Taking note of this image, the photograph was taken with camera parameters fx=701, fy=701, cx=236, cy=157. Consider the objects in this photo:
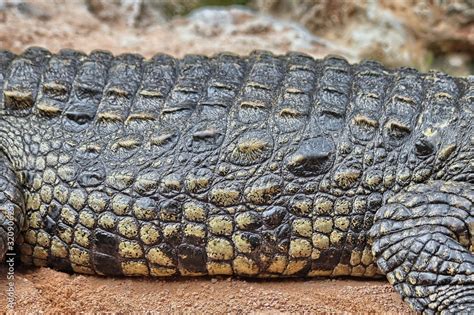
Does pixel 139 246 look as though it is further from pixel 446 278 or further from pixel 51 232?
pixel 446 278

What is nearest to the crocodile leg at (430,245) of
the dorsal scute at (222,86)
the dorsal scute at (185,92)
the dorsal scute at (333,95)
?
the dorsal scute at (333,95)

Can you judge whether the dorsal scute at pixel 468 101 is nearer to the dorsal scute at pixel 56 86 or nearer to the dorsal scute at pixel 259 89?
the dorsal scute at pixel 259 89

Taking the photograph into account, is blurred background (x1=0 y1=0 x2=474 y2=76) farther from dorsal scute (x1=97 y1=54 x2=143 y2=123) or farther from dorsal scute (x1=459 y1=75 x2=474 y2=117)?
dorsal scute (x1=459 y1=75 x2=474 y2=117)

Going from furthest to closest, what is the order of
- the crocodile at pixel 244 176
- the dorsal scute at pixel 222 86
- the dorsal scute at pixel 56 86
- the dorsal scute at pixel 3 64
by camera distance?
the dorsal scute at pixel 3 64 < the dorsal scute at pixel 56 86 < the dorsal scute at pixel 222 86 < the crocodile at pixel 244 176

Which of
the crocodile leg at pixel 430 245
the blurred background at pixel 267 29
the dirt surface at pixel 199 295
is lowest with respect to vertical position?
the dirt surface at pixel 199 295

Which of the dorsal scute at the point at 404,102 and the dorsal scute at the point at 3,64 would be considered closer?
the dorsal scute at the point at 404,102

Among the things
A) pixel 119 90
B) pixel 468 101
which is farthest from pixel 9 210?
pixel 468 101

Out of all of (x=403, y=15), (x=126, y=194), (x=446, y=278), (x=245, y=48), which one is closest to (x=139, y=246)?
(x=126, y=194)
